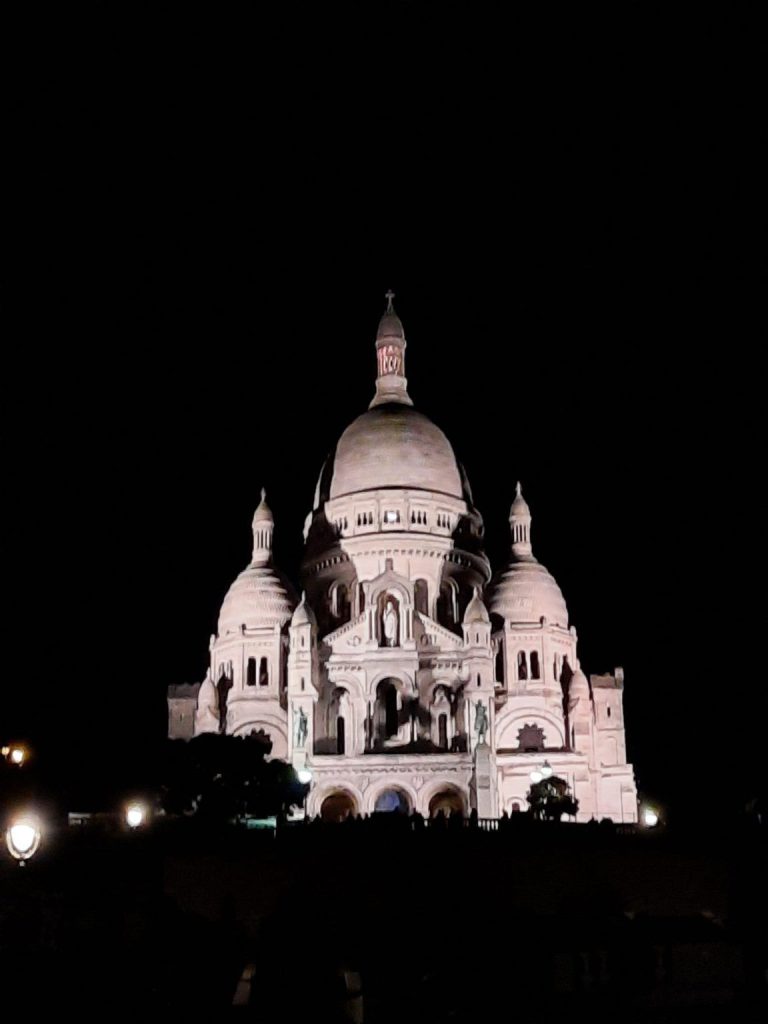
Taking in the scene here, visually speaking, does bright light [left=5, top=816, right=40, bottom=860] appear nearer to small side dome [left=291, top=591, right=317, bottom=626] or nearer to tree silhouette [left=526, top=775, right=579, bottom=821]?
tree silhouette [left=526, top=775, right=579, bottom=821]

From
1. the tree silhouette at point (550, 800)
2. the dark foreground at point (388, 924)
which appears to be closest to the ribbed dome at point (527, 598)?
the tree silhouette at point (550, 800)

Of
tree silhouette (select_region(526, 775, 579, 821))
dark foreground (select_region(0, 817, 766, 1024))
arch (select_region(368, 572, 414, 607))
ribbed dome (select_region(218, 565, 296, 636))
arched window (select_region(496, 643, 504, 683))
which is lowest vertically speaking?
dark foreground (select_region(0, 817, 766, 1024))

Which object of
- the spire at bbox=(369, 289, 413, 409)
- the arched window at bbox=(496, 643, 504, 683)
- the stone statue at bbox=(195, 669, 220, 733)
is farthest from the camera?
the spire at bbox=(369, 289, 413, 409)

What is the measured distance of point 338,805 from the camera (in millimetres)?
69125

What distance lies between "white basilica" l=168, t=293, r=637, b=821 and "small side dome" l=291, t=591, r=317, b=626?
0.29ft

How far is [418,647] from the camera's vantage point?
235 ft

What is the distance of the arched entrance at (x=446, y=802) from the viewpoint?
6825 centimetres

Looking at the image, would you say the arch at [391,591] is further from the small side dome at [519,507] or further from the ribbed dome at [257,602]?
the small side dome at [519,507]

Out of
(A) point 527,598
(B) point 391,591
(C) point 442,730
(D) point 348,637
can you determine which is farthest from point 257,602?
(A) point 527,598

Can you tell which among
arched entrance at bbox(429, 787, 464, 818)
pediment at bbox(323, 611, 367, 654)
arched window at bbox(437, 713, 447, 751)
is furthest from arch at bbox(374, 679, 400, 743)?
arched entrance at bbox(429, 787, 464, 818)

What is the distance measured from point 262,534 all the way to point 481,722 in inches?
804

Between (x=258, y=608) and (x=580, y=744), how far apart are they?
18.0m

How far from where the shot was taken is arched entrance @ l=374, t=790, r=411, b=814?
6806 cm

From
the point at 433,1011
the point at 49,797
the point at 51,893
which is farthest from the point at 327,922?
the point at 49,797
